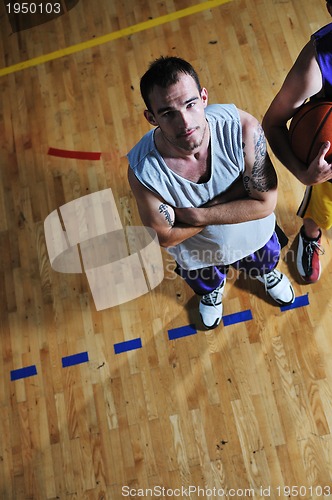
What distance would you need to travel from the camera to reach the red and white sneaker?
8.61ft

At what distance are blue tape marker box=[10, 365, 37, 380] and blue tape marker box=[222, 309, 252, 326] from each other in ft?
3.18

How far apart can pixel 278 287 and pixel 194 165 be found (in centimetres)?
101

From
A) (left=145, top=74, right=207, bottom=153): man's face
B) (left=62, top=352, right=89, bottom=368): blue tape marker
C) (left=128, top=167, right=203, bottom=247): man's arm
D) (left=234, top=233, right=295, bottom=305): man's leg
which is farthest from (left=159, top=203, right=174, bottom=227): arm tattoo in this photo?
(left=62, top=352, right=89, bottom=368): blue tape marker

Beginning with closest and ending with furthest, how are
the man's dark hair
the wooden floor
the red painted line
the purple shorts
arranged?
the man's dark hair
the purple shorts
the wooden floor
the red painted line

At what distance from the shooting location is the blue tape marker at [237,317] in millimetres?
2674

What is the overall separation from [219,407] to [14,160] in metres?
1.79

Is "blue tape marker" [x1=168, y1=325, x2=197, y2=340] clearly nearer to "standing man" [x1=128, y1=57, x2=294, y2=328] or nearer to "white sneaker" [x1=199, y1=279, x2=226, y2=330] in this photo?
"white sneaker" [x1=199, y1=279, x2=226, y2=330]

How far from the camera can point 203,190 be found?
1.86m

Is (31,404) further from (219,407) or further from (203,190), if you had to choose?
(203,190)

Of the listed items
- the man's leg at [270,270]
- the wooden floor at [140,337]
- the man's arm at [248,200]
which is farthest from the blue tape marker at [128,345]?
the man's arm at [248,200]

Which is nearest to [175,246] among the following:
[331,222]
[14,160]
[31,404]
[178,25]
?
[331,222]

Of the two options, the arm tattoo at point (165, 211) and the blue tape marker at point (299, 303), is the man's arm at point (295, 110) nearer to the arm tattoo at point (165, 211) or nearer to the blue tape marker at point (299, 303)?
the arm tattoo at point (165, 211)

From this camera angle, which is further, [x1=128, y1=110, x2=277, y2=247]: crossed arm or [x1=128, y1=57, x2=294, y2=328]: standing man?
[x1=128, y1=110, x2=277, y2=247]: crossed arm

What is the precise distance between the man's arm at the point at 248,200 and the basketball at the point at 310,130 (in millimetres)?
115
